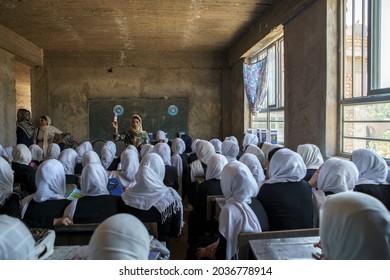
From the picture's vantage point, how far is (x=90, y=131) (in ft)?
27.8

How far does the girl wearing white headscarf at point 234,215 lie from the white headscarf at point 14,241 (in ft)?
3.50

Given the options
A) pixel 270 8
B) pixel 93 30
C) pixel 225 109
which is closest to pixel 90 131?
pixel 93 30

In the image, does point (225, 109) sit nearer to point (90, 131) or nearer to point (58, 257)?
point (90, 131)

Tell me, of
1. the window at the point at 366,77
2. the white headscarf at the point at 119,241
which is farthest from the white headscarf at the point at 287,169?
the white headscarf at the point at 119,241

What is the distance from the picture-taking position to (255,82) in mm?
6805

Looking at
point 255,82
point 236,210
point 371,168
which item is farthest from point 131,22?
point 236,210

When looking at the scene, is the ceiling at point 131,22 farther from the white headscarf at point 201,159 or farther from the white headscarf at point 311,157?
the white headscarf at point 311,157

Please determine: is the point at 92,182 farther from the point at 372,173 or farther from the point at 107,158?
the point at 372,173

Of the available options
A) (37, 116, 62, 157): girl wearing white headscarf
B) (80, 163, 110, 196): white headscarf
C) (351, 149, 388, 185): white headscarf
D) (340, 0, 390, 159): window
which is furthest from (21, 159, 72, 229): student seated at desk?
(37, 116, 62, 157): girl wearing white headscarf

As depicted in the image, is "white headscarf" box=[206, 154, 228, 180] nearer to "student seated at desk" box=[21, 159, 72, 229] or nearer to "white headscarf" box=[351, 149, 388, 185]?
"white headscarf" box=[351, 149, 388, 185]

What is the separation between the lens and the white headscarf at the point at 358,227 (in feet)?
2.82

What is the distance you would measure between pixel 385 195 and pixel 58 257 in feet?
7.27

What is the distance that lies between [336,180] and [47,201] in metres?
2.09

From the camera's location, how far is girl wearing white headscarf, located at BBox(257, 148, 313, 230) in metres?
2.02
